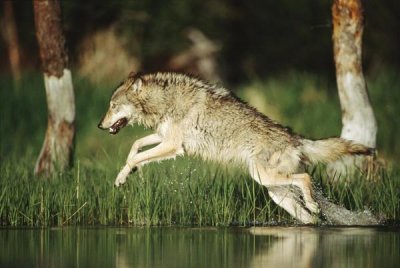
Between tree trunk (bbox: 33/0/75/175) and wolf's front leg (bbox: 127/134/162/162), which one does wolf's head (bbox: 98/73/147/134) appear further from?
tree trunk (bbox: 33/0/75/175)

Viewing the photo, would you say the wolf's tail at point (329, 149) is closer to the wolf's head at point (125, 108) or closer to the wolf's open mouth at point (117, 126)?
the wolf's head at point (125, 108)

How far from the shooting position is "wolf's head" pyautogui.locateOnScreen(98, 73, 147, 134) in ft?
41.8

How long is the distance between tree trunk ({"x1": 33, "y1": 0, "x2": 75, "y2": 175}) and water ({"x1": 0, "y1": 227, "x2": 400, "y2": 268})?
3828 millimetres

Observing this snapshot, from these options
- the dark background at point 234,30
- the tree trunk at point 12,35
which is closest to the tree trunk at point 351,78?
the dark background at point 234,30

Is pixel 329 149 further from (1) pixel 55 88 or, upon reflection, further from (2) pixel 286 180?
(1) pixel 55 88

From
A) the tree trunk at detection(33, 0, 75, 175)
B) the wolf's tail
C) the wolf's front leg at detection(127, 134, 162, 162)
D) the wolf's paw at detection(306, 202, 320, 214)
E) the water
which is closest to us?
the water

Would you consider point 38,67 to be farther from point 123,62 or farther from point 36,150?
point 36,150

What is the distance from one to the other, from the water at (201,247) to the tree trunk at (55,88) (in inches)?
151

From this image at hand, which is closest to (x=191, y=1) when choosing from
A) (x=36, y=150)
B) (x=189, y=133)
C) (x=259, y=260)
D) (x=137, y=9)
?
(x=137, y=9)

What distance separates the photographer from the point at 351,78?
568 inches

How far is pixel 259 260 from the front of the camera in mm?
9016

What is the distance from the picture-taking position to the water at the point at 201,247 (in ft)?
29.3

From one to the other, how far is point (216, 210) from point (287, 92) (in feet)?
29.1

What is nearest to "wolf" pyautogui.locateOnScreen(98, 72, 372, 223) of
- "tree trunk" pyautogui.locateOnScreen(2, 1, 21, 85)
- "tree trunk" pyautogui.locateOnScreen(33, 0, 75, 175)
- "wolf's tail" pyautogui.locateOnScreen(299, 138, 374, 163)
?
"wolf's tail" pyautogui.locateOnScreen(299, 138, 374, 163)
